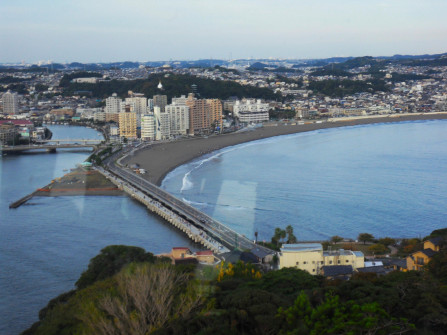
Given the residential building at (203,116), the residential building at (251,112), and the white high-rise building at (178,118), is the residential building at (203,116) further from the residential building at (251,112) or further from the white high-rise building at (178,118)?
the residential building at (251,112)

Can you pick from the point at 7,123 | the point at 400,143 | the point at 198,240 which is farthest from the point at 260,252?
the point at 7,123

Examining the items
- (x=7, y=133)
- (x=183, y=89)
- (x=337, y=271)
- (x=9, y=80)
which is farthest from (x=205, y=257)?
(x=9, y=80)

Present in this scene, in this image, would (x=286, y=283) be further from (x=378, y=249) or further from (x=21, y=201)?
(x=21, y=201)

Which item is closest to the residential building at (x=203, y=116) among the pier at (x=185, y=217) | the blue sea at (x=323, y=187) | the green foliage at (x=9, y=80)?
the blue sea at (x=323, y=187)

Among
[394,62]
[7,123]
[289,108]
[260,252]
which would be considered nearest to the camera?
[260,252]

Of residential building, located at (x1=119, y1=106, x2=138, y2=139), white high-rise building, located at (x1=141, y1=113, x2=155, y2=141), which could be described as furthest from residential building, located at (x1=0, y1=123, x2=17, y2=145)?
white high-rise building, located at (x1=141, y1=113, x2=155, y2=141)

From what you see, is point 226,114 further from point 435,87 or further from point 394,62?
point 394,62
